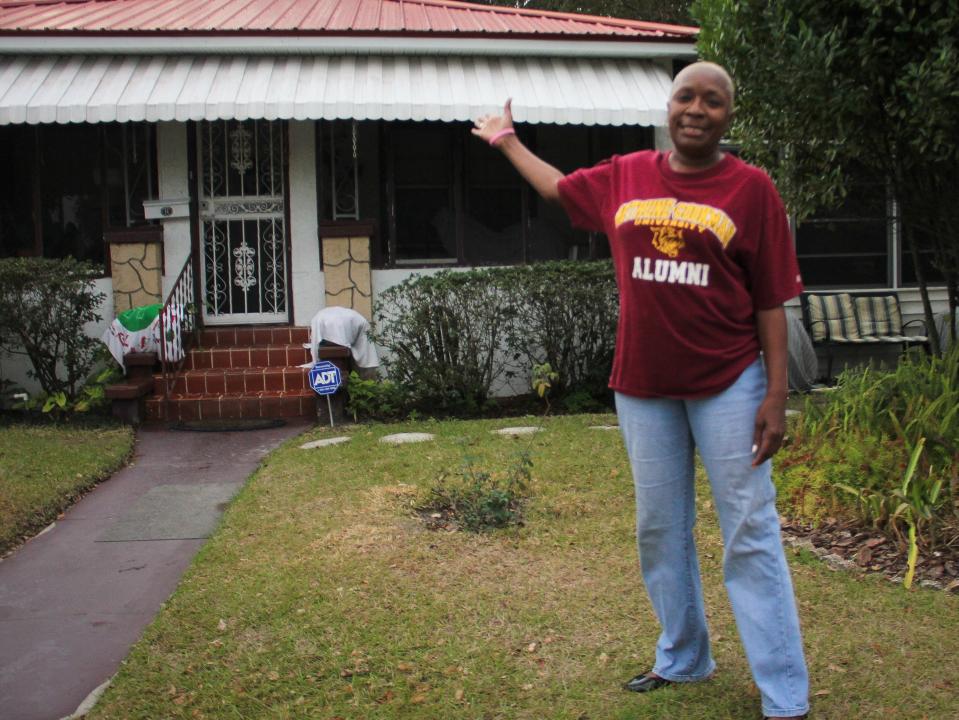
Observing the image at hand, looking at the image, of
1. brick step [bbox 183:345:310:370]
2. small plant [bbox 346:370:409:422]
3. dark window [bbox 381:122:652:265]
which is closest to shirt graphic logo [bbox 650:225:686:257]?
small plant [bbox 346:370:409:422]

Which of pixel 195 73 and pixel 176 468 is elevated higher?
pixel 195 73

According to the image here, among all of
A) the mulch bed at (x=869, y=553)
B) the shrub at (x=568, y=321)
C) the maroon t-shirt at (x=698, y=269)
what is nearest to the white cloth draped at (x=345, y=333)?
the shrub at (x=568, y=321)

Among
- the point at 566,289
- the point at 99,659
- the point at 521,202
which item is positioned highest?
the point at 521,202

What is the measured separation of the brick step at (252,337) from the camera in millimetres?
10414

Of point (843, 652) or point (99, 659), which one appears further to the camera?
point (99, 659)

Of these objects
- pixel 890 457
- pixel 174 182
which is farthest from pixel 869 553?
pixel 174 182

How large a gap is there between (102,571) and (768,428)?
3675 mm

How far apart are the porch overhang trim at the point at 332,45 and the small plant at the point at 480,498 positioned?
5767mm

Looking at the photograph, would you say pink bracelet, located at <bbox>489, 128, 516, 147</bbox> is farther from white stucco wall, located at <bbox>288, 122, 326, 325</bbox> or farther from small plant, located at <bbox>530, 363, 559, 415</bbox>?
white stucco wall, located at <bbox>288, 122, 326, 325</bbox>

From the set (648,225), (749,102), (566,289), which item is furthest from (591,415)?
(648,225)

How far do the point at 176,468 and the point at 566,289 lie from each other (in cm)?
360

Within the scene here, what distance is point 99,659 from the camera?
4.12 m

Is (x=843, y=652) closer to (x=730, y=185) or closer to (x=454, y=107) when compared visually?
(x=730, y=185)

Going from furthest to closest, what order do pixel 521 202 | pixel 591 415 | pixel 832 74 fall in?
1. pixel 521 202
2. pixel 591 415
3. pixel 832 74
